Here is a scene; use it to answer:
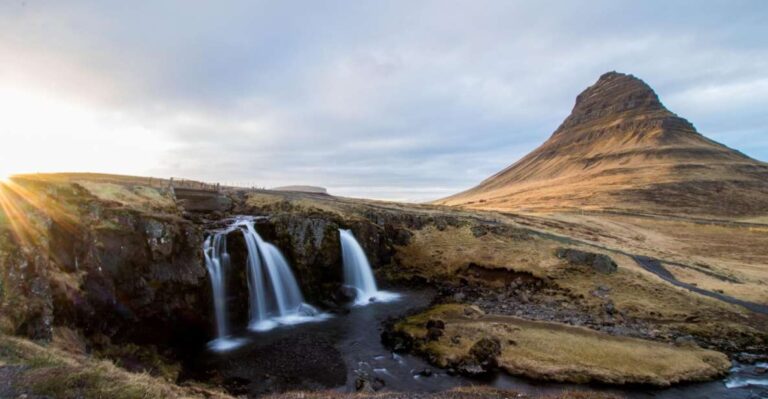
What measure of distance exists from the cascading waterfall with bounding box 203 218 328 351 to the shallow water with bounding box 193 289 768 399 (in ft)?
8.20

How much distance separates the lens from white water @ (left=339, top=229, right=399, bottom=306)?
4288 centimetres

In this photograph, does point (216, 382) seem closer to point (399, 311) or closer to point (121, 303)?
point (121, 303)

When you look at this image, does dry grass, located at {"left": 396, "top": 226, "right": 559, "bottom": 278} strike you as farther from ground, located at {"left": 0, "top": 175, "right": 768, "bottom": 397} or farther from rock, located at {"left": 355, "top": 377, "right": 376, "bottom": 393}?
rock, located at {"left": 355, "top": 377, "right": 376, "bottom": 393}

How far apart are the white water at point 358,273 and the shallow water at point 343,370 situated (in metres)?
10.5

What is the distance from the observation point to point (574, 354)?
1008 inches

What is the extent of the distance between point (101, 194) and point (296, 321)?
74.2 feet

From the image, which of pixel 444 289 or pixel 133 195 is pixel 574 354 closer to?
pixel 444 289

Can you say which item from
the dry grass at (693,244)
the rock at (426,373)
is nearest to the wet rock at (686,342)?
the dry grass at (693,244)

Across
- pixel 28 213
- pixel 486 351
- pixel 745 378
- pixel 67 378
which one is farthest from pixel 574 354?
pixel 28 213

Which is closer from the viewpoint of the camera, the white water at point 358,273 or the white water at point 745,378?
the white water at point 745,378

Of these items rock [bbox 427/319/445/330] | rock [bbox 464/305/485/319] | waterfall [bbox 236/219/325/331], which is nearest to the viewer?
rock [bbox 427/319/445/330]

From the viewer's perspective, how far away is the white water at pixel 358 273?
42.9 metres

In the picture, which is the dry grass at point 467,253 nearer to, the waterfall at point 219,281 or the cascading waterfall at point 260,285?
the cascading waterfall at point 260,285

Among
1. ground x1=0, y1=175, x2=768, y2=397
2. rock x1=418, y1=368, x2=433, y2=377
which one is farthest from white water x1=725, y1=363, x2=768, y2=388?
rock x1=418, y1=368, x2=433, y2=377
